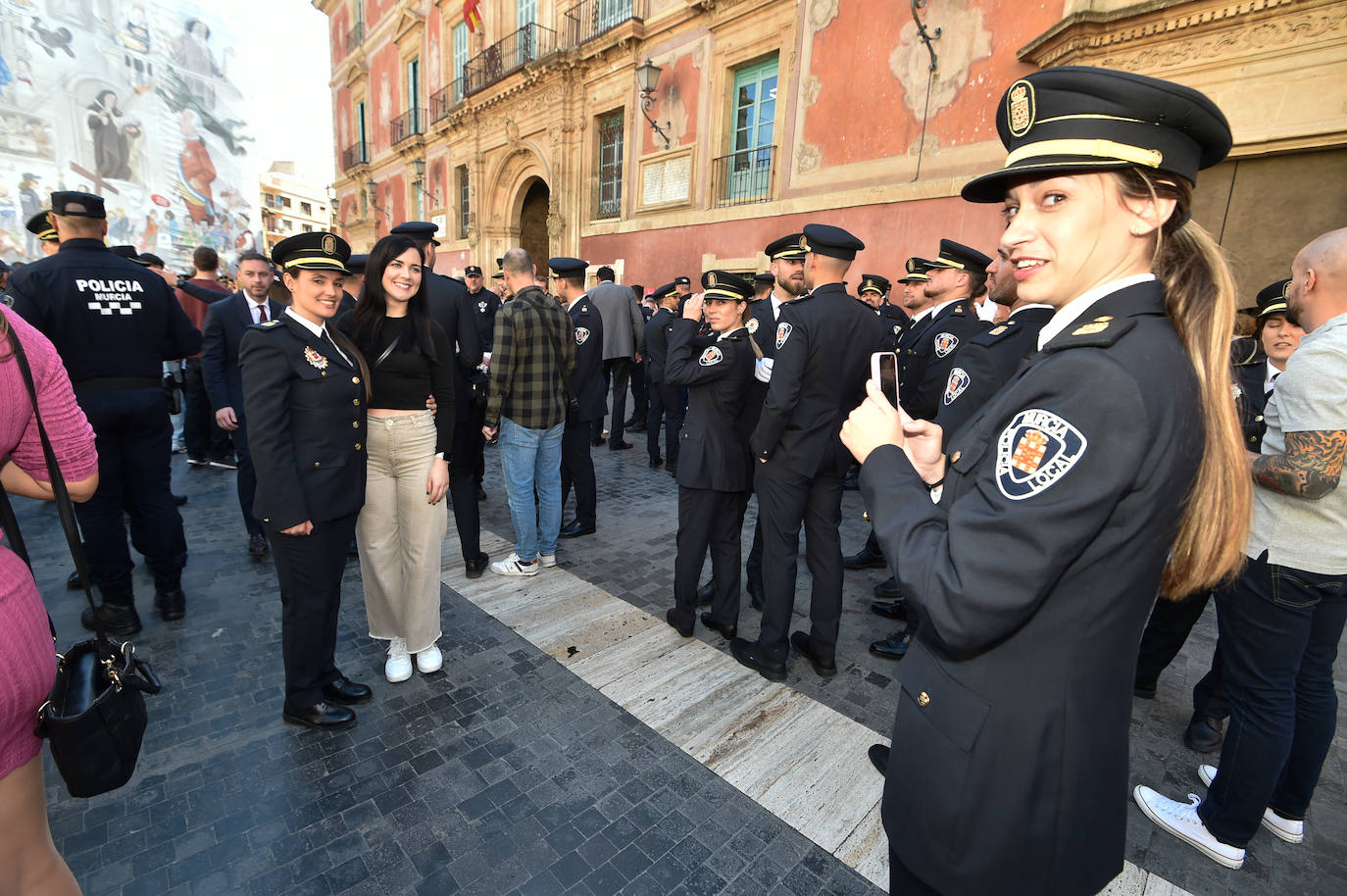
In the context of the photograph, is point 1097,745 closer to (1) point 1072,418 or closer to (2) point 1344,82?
(1) point 1072,418

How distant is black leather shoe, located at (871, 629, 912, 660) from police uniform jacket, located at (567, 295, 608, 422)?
307cm

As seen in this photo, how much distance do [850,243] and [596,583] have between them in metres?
2.98

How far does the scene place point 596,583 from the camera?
4.47m

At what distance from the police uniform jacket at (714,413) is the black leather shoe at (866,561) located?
72.1 inches

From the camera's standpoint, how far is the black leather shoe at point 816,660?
3.44m

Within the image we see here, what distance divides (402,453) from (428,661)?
118 cm

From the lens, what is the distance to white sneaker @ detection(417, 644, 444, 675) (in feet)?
10.6

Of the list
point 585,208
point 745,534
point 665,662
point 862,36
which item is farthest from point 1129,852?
point 585,208

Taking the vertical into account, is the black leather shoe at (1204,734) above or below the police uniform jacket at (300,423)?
below

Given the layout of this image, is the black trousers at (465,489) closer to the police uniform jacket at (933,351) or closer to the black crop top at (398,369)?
the black crop top at (398,369)

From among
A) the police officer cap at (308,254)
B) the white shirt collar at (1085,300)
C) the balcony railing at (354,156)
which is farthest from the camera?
the balcony railing at (354,156)

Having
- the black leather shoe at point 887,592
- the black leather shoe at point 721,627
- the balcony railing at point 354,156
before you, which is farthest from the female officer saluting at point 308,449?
the balcony railing at point 354,156

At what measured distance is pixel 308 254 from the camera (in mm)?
2607

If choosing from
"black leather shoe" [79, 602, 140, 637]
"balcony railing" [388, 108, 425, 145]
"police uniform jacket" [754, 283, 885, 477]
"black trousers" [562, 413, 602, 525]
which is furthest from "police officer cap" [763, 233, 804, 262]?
"balcony railing" [388, 108, 425, 145]
